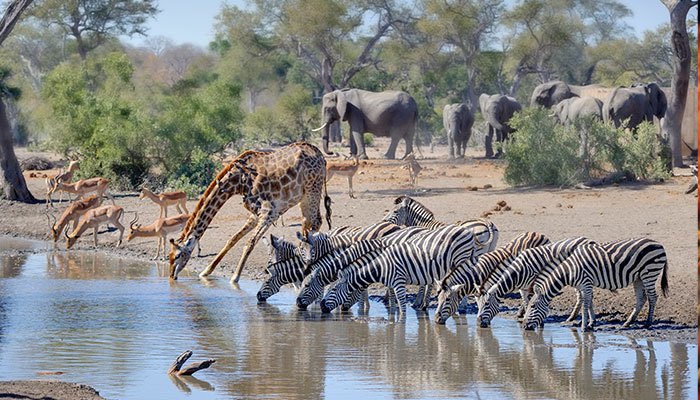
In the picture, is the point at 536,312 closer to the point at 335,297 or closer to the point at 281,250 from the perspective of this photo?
the point at 335,297

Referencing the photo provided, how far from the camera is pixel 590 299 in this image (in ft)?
36.4

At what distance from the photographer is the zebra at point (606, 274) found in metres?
10.9

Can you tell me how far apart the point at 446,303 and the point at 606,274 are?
1577mm


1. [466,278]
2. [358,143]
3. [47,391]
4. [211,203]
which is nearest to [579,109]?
[358,143]

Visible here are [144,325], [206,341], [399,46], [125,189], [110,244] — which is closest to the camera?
[206,341]

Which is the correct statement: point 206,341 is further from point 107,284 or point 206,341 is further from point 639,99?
point 639,99

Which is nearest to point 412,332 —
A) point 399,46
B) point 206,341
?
point 206,341

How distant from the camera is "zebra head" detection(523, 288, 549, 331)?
36.8 ft

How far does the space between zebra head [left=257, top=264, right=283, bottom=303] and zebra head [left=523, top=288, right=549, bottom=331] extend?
117 inches

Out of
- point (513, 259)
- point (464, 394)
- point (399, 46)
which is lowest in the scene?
point (464, 394)

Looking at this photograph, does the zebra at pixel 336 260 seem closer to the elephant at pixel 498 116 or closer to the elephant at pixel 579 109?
the elephant at pixel 579 109

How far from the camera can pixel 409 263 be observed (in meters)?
11.9

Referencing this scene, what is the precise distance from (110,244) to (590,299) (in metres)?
9.83

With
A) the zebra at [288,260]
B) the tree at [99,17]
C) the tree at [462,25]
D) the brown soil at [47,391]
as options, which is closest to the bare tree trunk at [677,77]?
the zebra at [288,260]
